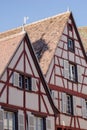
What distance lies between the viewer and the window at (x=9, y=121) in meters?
26.2

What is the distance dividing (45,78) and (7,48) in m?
4.71

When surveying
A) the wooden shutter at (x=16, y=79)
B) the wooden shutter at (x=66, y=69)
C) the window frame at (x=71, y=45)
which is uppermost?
the window frame at (x=71, y=45)

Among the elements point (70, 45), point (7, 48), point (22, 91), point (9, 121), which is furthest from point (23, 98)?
point (70, 45)

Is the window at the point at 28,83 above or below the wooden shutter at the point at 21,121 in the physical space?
above

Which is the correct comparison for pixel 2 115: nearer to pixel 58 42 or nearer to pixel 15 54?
pixel 15 54

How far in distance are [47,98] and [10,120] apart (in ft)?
12.7

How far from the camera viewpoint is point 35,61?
29.1m

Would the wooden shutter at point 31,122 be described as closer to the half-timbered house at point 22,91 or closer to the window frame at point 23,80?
the half-timbered house at point 22,91

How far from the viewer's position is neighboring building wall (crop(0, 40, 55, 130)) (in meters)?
26.3

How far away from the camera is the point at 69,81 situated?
34562mm

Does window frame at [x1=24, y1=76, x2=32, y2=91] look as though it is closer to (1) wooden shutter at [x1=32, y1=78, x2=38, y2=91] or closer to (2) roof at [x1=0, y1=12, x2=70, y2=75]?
(1) wooden shutter at [x1=32, y1=78, x2=38, y2=91]

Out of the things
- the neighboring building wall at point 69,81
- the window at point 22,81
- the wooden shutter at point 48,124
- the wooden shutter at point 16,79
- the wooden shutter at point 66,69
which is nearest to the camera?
the wooden shutter at point 16,79

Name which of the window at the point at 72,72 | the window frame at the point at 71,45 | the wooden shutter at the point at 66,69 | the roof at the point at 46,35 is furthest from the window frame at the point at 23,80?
the window frame at the point at 71,45

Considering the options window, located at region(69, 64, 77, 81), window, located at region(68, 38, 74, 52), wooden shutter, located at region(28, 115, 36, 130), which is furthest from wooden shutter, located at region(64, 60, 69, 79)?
wooden shutter, located at region(28, 115, 36, 130)
